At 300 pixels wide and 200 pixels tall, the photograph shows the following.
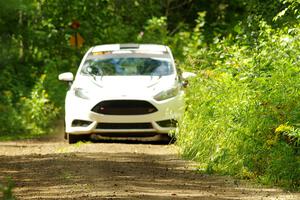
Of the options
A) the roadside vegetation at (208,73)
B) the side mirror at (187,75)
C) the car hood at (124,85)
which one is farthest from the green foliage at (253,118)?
the car hood at (124,85)

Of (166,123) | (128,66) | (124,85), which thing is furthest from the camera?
(128,66)

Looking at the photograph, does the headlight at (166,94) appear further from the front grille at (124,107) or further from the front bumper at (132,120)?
the front grille at (124,107)

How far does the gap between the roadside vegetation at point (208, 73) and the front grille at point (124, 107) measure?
76 centimetres

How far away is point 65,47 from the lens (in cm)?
2644

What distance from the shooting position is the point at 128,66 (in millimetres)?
17281

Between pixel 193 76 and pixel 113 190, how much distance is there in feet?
20.0

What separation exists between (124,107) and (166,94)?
2.32 ft

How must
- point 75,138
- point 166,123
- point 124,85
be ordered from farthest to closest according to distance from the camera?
point 75,138, point 124,85, point 166,123

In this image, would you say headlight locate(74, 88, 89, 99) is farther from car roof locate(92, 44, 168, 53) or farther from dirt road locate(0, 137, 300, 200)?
car roof locate(92, 44, 168, 53)

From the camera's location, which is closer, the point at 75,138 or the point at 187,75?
the point at 187,75

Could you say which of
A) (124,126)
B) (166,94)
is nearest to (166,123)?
(166,94)

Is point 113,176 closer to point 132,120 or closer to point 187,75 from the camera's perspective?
point 132,120

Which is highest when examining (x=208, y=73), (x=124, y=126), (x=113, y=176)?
(x=208, y=73)

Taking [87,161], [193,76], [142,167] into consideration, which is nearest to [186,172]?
[142,167]
